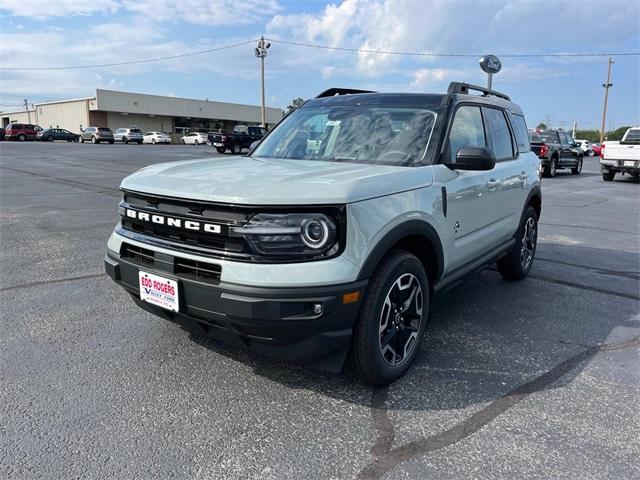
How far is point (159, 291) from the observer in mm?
3002

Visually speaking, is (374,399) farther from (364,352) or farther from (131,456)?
(131,456)

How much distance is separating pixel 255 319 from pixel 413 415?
1.11 metres

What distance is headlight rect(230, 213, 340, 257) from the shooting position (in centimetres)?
268

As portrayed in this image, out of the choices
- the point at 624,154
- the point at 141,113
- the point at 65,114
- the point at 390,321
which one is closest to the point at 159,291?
the point at 390,321

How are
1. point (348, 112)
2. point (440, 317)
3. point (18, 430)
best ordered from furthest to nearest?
point (440, 317) → point (348, 112) → point (18, 430)

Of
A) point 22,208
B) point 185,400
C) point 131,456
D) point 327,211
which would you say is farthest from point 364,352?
point 22,208

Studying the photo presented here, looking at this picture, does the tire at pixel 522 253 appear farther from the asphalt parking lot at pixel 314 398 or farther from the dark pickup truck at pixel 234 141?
the dark pickup truck at pixel 234 141

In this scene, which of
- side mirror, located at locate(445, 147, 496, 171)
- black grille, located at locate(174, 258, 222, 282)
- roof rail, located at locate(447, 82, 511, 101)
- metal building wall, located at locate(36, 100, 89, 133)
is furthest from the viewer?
metal building wall, located at locate(36, 100, 89, 133)

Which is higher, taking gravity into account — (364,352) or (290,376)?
(364,352)

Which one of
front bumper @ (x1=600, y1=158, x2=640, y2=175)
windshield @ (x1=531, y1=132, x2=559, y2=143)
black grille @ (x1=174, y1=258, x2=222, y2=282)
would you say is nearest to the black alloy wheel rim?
black grille @ (x1=174, y1=258, x2=222, y2=282)

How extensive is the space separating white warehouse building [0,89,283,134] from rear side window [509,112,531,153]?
62.9 metres

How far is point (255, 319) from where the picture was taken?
264 cm

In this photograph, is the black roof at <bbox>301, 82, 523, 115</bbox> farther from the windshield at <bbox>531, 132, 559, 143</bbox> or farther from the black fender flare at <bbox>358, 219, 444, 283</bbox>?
the windshield at <bbox>531, 132, 559, 143</bbox>

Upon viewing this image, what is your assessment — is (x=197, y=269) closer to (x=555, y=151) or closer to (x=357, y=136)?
(x=357, y=136)
